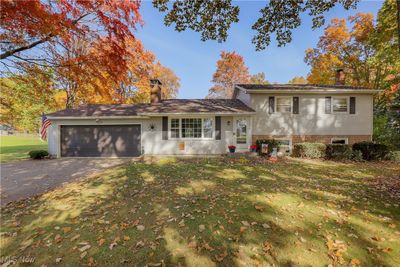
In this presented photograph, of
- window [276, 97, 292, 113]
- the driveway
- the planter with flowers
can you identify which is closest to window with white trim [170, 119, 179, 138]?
the planter with flowers

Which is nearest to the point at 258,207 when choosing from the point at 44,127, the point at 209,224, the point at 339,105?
the point at 209,224

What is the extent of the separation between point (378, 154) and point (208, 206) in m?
11.9

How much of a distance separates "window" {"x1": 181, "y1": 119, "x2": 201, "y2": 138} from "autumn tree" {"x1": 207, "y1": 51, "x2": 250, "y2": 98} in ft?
78.5

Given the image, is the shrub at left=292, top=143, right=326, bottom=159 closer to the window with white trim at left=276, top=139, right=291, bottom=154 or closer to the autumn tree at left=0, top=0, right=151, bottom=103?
the window with white trim at left=276, top=139, right=291, bottom=154

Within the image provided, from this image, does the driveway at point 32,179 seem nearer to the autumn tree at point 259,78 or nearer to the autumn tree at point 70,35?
the autumn tree at point 70,35

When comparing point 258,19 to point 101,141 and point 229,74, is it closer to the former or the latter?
point 101,141

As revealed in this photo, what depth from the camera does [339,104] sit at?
14016mm

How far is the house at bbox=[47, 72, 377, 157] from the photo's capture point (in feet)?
45.0

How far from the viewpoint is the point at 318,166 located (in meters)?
9.80

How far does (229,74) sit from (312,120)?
79.1 feet

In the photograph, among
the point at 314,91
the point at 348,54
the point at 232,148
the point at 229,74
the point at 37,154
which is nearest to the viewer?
the point at 232,148

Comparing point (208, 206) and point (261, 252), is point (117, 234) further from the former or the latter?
point (261, 252)

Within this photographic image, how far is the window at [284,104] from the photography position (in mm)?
14227

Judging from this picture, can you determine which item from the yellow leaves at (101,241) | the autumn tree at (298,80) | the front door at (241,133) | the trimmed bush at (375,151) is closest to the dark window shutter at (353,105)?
the trimmed bush at (375,151)
